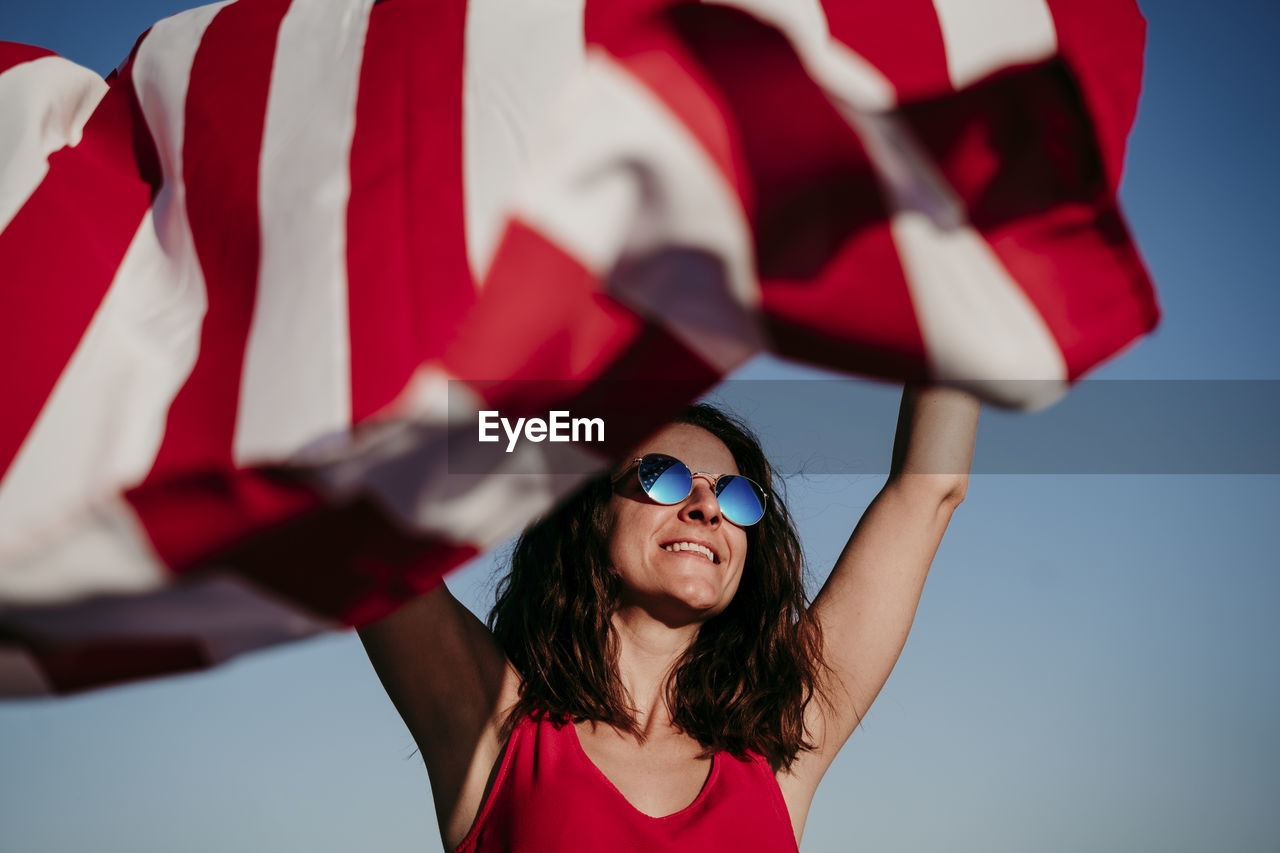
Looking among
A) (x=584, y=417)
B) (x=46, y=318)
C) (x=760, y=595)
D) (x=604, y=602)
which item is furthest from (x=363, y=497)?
(x=760, y=595)

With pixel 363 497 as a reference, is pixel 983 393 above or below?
above

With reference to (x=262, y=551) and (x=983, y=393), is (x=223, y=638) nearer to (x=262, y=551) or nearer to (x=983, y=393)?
(x=262, y=551)

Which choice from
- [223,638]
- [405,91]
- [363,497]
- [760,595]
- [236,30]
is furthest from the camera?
[760,595]

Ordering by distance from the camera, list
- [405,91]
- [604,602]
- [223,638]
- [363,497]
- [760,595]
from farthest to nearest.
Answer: [760,595] < [604,602] < [405,91] < [223,638] < [363,497]

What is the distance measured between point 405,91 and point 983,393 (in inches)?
33.0

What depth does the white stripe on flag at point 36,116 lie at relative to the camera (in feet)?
4.65

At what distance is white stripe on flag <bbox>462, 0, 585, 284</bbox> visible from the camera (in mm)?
1229

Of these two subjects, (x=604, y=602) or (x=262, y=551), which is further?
(x=604, y=602)

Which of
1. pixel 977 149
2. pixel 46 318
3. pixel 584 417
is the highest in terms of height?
pixel 977 149

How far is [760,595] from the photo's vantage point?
106 inches

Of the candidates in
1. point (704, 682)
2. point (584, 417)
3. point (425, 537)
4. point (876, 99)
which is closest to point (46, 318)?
point (425, 537)

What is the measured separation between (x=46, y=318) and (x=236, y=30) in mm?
572

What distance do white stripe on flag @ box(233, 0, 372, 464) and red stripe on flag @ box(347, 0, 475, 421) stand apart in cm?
2

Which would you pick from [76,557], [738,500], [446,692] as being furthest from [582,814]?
[76,557]
